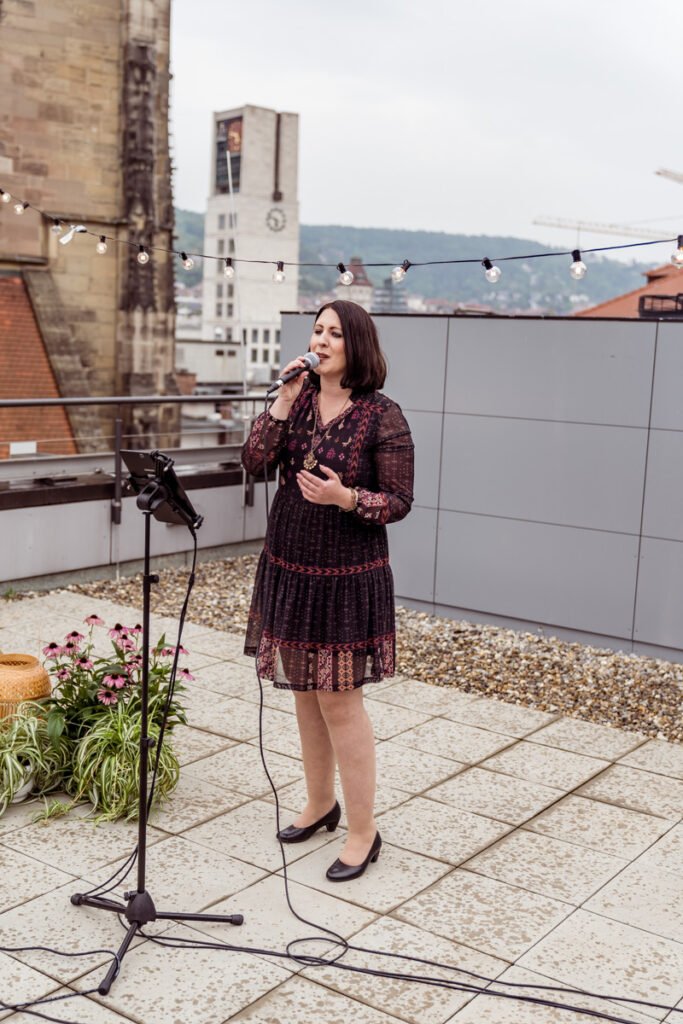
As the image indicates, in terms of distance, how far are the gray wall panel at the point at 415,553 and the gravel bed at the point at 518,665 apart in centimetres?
19

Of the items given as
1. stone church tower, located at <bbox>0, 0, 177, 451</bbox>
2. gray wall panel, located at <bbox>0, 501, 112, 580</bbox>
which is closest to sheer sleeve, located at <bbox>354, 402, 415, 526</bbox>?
gray wall panel, located at <bbox>0, 501, 112, 580</bbox>

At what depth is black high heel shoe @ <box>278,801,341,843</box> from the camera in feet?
14.6

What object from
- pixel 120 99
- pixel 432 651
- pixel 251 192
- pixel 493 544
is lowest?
pixel 432 651

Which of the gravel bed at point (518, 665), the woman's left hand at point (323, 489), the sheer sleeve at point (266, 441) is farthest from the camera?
the gravel bed at point (518, 665)

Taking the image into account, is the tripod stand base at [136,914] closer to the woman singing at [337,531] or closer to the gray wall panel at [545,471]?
the woman singing at [337,531]

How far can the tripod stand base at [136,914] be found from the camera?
139 inches

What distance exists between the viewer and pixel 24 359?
23.9m

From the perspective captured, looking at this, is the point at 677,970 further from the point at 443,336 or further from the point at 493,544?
the point at 443,336

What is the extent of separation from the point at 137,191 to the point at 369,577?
21.8 meters

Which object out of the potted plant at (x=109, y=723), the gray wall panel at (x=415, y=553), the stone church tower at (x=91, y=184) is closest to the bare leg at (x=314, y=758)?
the potted plant at (x=109, y=723)

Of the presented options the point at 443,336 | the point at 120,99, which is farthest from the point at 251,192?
the point at 443,336

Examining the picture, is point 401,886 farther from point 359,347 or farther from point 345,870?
point 359,347

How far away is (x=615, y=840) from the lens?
4617 millimetres

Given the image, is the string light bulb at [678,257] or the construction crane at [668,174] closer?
the string light bulb at [678,257]
